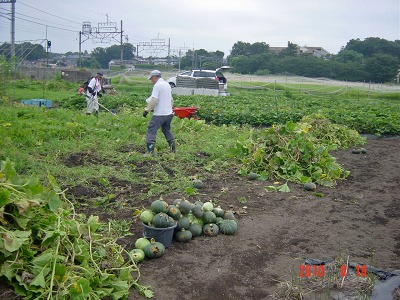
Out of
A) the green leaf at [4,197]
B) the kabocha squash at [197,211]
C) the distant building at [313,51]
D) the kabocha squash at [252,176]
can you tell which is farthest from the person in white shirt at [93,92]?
the distant building at [313,51]

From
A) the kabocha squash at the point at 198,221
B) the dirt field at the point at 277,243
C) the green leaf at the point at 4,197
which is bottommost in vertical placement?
the dirt field at the point at 277,243

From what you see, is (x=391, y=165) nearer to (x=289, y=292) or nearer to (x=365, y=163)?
(x=365, y=163)

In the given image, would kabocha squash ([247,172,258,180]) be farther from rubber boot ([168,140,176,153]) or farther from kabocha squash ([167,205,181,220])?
kabocha squash ([167,205,181,220])

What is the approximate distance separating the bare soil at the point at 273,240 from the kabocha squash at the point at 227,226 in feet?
0.25

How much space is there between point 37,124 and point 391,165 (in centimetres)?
919

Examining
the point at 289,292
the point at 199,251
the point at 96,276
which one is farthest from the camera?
the point at 199,251

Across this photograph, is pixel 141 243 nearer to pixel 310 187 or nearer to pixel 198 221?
pixel 198 221

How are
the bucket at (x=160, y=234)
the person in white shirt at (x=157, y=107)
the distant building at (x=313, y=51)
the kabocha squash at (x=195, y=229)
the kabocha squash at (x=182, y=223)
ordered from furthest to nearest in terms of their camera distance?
the distant building at (x=313, y=51), the person in white shirt at (x=157, y=107), the kabocha squash at (x=195, y=229), the kabocha squash at (x=182, y=223), the bucket at (x=160, y=234)

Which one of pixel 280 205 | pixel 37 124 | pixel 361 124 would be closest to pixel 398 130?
pixel 361 124

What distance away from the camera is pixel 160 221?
5246 millimetres

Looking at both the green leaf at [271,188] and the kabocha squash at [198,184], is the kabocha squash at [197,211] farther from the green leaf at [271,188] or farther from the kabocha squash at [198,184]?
the green leaf at [271,188]

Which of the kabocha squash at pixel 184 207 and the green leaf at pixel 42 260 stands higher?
the green leaf at pixel 42 260

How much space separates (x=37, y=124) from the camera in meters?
12.2

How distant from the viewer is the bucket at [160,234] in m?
5.23
